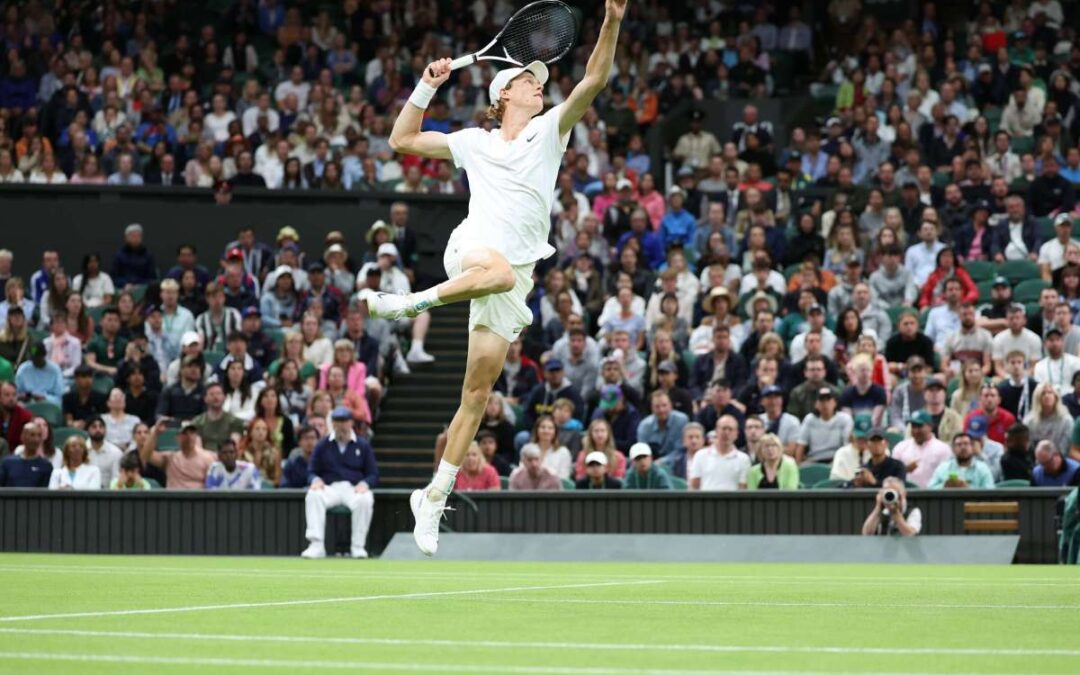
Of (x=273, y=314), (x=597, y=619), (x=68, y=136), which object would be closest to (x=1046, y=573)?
(x=597, y=619)

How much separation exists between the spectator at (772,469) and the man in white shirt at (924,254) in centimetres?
431

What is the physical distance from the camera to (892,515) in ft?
48.6

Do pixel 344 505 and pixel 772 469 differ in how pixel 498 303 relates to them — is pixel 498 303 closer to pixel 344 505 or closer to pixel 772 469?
pixel 772 469

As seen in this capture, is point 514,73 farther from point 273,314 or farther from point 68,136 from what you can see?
point 68,136

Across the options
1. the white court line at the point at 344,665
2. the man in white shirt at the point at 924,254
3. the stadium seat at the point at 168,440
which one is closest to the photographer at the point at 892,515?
the man in white shirt at the point at 924,254

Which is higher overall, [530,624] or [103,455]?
[530,624]

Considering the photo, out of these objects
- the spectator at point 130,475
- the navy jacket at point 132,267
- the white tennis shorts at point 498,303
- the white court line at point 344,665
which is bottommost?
the spectator at point 130,475

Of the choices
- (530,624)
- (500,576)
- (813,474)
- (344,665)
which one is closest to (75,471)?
(813,474)

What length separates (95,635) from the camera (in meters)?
5.59

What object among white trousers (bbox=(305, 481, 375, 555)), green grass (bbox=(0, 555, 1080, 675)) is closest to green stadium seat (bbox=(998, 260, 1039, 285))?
white trousers (bbox=(305, 481, 375, 555))

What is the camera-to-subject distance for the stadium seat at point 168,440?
1797cm

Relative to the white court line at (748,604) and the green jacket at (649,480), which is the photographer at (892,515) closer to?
the green jacket at (649,480)

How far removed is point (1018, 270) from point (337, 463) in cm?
806

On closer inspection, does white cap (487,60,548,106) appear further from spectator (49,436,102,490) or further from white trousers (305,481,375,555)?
spectator (49,436,102,490)
